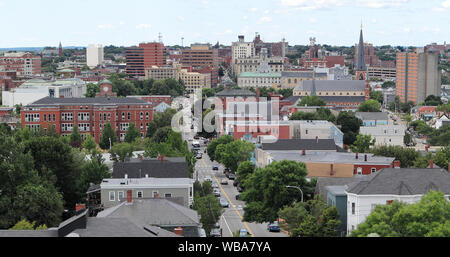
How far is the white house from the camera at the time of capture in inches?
1549

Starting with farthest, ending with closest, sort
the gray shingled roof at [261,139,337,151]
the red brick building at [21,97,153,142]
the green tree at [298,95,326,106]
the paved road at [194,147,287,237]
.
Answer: the green tree at [298,95,326,106] < the red brick building at [21,97,153,142] < the gray shingled roof at [261,139,337,151] < the paved road at [194,147,287,237]

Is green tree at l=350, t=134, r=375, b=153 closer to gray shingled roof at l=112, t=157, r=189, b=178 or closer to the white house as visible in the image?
gray shingled roof at l=112, t=157, r=189, b=178

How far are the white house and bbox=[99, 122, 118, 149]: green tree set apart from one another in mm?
61036

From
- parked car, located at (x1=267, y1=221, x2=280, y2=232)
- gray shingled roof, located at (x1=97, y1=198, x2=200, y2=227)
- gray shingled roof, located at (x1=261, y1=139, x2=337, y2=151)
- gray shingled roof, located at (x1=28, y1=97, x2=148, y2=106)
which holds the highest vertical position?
gray shingled roof, located at (x1=28, y1=97, x2=148, y2=106)

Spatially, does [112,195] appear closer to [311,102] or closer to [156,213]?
[156,213]

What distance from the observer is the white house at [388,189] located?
129ft

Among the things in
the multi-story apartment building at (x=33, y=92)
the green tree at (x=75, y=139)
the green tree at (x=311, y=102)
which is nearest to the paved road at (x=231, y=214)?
the green tree at (x=75, y=139)

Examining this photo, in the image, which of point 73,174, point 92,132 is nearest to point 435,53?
point 92,132

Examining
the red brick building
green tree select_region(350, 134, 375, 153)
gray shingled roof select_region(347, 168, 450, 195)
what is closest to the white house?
gray shingled roof select_region(347, 168, 450, 195)

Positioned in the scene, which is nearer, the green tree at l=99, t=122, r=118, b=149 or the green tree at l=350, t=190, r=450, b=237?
the green tree at l=350, t=190, r=450, b=237

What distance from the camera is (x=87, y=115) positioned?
4274 inches

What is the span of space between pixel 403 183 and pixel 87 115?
241ft

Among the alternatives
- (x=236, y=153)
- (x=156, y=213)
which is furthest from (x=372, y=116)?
(x=156, y=213)

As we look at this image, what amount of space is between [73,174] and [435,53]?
137 metres
